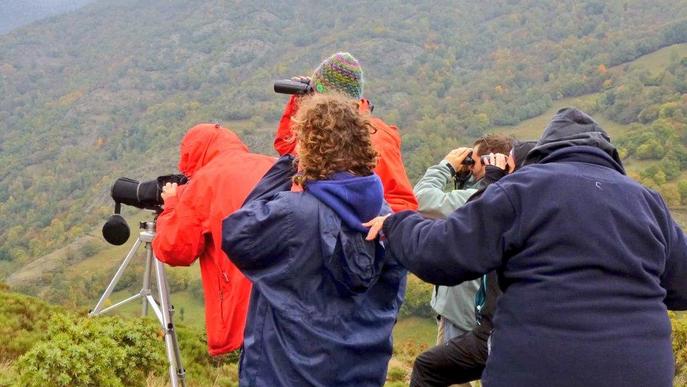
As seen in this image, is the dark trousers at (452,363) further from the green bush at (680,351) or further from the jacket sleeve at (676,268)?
the green bush at (680,351)

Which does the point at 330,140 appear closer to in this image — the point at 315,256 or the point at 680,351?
the point at 315,256

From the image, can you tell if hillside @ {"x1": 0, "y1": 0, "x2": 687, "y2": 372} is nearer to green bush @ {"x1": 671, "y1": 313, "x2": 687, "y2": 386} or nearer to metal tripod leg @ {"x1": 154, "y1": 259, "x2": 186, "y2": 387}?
green bush @ {"x1": 671, "y1": 313, "x2": 687, "y2": 386}

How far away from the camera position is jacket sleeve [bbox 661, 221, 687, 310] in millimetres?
1767

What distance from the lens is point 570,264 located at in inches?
61.9

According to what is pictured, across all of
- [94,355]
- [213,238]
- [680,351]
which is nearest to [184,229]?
[213,238]

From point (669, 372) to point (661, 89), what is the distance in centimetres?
7806

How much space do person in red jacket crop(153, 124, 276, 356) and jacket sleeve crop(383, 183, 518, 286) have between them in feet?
3.08

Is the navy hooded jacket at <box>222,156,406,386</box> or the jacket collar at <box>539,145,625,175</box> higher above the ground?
the jacket collar at <box>539,145,625,175</box>

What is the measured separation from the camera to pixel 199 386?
3.82m

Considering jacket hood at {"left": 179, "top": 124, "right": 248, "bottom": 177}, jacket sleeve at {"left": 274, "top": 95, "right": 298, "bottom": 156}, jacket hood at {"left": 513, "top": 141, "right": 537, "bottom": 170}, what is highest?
jacket hood at {"left": 513, "top": 141, "right": 537, "bottom": 170}

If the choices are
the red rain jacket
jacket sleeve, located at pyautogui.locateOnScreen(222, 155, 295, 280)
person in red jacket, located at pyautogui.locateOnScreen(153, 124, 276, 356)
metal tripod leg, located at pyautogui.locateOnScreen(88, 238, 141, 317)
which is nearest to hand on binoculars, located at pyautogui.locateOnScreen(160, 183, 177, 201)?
person in red jacket, located at pyautogui.locateOnScreen(153, 124, 276, 356)

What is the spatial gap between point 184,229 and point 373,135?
2.96 ft

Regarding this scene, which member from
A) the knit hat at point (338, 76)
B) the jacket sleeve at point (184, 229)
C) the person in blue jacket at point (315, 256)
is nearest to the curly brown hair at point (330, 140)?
the person in blue jacket at point (315, 256)

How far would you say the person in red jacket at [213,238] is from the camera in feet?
8.03
